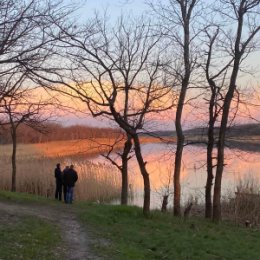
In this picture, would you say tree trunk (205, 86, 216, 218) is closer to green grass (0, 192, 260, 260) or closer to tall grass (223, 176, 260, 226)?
tall grass (223, 176, 260, 226)

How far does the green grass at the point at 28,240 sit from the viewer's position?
8.82 metres

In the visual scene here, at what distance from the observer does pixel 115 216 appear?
16.0m

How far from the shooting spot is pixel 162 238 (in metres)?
12.7

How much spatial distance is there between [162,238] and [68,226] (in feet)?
7.54

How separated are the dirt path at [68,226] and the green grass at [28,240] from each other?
238mm

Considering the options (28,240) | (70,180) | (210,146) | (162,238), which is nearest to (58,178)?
(70,180)

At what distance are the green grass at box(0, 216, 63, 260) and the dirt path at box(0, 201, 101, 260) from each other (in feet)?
0.78

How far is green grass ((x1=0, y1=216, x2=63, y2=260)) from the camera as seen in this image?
8820 millimetres

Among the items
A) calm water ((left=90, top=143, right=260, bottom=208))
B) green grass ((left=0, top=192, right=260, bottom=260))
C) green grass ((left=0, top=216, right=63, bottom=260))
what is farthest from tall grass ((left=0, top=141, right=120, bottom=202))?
green grass ((left=0, top=216, right=63, bottom=260))

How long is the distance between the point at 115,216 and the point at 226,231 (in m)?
3.37

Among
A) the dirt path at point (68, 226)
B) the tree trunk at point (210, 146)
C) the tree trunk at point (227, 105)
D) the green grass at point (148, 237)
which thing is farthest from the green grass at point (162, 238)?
the tree trunk at point (210, 146)

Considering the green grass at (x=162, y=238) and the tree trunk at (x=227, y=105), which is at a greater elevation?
the tree trunk at (x=227, y=105)

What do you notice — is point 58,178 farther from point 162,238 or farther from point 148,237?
point 162,238

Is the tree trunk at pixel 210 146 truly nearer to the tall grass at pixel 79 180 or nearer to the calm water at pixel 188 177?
the calm water at pixel 188 177
